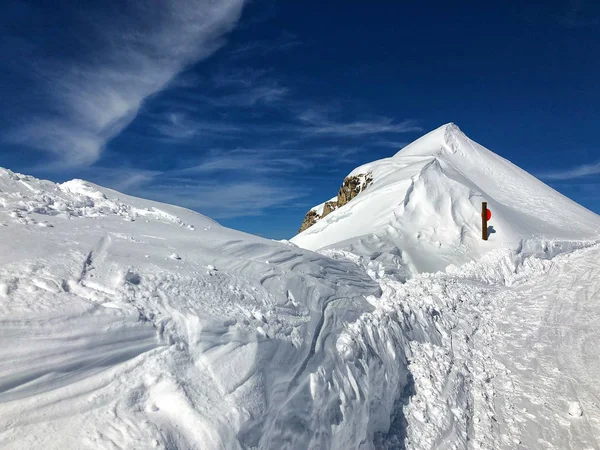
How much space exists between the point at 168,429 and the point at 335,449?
5.49 ft

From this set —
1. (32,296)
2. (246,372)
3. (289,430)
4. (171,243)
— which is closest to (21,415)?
(32,296)

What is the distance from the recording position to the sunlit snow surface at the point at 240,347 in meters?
2.53

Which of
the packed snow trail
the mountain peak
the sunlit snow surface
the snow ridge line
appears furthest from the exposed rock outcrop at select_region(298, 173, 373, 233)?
the snow ridge line

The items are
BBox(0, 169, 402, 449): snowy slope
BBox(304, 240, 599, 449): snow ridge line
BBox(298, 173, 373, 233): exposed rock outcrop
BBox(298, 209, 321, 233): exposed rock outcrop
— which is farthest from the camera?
BBox(298, 209, 321, 233): exposed rock outcrop

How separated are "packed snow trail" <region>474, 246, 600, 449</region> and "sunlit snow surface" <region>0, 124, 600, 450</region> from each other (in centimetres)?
2

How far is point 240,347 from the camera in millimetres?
3342

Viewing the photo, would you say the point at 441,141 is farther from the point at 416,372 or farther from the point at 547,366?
the point at 416,372

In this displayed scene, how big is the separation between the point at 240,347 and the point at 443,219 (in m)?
11.9

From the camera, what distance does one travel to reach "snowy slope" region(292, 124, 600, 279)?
11.2 meters

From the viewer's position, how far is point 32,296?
2.82m

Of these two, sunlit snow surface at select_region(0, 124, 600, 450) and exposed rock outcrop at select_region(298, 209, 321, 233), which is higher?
exposed rock outcrop at select_region(298, 209, 321, 233)

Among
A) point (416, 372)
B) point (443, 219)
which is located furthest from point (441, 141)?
point (416, 372)

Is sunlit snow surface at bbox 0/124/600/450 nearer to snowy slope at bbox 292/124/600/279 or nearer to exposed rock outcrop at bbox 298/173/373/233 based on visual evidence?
snowy slope at bbox 292/124/600/279

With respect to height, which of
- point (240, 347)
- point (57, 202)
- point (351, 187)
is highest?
point (351, 187)
